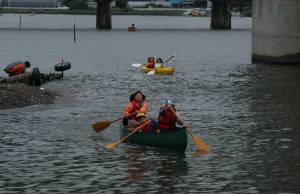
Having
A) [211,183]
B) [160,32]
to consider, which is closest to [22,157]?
[211,183]

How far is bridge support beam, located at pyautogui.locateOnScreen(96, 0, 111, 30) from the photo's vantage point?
173 metres

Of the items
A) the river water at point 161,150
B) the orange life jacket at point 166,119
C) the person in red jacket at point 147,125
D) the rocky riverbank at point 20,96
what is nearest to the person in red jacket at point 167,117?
the orange life jacket at point 166,119

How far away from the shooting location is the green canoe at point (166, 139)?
26.2m

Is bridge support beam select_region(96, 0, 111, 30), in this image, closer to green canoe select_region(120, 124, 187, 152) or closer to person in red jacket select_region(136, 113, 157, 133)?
person in red jacket select_region(136, 113, 157, 133)

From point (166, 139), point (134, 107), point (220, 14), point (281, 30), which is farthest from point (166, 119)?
point (220, 14)

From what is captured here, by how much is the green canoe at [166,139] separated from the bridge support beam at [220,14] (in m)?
146

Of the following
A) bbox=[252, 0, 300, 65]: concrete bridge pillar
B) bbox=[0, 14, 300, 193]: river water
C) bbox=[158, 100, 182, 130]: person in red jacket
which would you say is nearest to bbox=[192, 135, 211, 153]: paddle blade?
bbox=[0, 14, 300, 193]: river water

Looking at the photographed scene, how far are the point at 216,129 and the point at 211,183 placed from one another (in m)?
9.87

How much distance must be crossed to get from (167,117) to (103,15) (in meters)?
150

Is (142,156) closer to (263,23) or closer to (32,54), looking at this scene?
(263,23)

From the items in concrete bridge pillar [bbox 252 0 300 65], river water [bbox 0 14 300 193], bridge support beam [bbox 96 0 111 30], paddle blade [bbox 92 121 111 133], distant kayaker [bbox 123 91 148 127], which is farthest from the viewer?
bridge support beam [bbox 96 0 111 30]

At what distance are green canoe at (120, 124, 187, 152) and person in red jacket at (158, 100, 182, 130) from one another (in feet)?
1.07

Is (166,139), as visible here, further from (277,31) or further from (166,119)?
(277,31)

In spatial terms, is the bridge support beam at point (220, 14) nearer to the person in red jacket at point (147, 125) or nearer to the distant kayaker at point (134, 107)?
the distant kayaker at point (134, 107)
